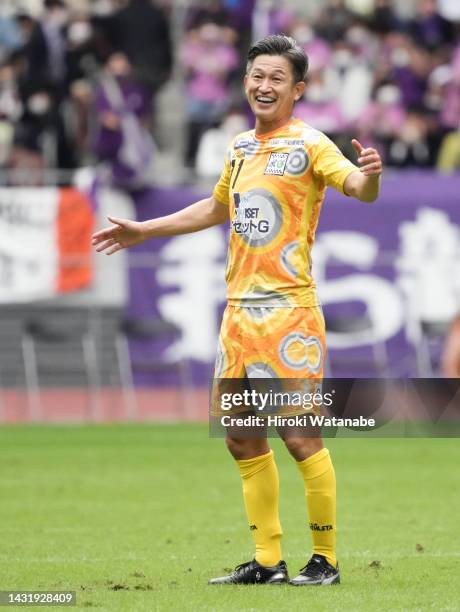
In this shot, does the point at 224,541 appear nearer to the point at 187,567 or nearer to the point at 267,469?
the point at 187,567

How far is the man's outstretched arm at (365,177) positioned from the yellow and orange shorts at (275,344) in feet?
2.30

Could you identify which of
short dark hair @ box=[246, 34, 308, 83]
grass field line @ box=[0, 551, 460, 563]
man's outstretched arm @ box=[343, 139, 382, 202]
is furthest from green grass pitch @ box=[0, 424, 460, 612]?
short dark hair @ box=[246, 34, 308, 83]

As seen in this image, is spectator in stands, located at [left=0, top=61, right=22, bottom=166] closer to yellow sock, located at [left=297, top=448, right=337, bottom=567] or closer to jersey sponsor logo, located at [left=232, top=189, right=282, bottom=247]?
jersey sponsor logo, located at [left=232, top=189, right=282, bottom=247]

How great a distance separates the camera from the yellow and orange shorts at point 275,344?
294 inches

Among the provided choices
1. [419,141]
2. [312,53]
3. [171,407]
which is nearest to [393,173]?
[419,141]

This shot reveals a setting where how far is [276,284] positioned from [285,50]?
112 cm

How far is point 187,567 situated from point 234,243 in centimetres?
183

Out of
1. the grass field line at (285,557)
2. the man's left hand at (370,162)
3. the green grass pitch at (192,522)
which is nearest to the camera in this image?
the man's left hand at (370,162)

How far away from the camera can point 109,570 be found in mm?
8188

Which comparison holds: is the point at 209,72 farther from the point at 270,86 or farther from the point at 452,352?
the point at 270,86

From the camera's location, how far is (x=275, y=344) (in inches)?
294

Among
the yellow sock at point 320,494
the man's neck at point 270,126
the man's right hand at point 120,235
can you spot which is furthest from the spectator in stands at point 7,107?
the yellow sock at point 320,494

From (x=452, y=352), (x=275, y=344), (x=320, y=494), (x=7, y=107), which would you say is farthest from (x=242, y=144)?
(x=7, y=107)

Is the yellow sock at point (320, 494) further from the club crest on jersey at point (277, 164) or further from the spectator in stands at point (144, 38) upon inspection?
the spectator in stands at point (144, 38)
